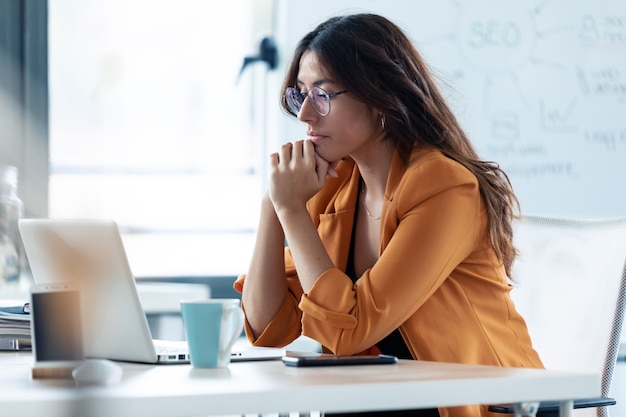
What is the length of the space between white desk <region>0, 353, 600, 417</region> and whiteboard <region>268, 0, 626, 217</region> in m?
1.81

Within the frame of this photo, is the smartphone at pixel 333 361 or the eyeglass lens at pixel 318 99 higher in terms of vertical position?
the eyeglass lens at pixel 318 99

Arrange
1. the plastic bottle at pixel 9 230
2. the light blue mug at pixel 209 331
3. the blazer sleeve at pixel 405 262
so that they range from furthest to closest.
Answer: the plastic bottle at pixel 9 230
the blazer sleeve at pixel 405 262
the light blue mug at pixel 209 331

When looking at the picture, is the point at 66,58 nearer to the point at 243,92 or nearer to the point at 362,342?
the point at 243,92

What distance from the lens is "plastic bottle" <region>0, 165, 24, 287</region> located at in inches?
93.1

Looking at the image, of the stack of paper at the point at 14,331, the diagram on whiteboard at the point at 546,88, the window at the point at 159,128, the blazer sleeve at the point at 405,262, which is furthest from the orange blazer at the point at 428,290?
the diagram on whiteboard at the point at 546,88

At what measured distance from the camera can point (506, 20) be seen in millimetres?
2875

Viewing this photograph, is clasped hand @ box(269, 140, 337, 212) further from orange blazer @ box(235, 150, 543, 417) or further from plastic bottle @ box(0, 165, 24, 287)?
plastic bottle @ box(0, 165, 24, 287)

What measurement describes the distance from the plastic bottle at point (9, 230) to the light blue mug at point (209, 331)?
1.43 meters

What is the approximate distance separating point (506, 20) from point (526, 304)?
141 centimetres

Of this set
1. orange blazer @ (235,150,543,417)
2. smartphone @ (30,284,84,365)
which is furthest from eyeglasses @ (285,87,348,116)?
smartphone @ (30,284,84,365)

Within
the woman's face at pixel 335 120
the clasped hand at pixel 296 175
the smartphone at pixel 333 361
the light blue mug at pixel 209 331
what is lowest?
the smartphone at pixel 333 361

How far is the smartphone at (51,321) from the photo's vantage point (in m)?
0.96

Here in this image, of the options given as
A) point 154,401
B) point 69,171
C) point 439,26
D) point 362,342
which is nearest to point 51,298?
point 154,401

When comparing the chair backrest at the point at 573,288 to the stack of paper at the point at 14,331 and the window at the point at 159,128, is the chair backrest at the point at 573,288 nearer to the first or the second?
the stack of paper at the point at 14,331
